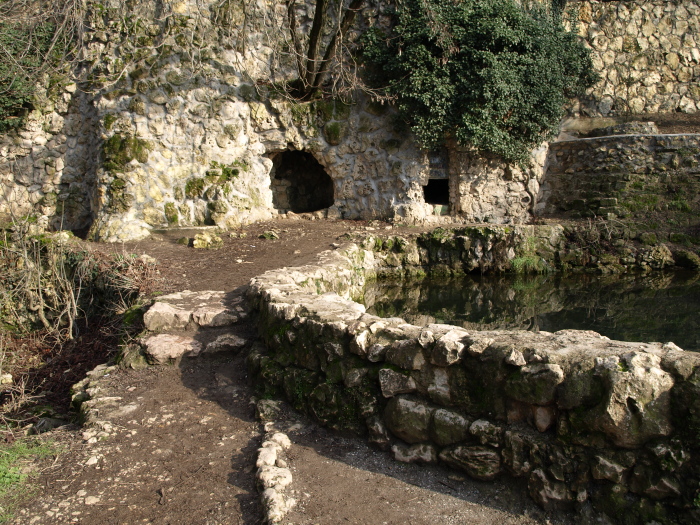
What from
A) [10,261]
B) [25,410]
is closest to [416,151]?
[10,261]

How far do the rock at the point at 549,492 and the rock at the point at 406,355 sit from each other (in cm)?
93

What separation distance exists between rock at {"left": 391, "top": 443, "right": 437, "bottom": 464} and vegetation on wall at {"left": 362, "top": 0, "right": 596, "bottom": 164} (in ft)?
25.7

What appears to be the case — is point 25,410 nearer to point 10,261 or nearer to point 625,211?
point 10,261

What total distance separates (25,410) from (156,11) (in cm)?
813

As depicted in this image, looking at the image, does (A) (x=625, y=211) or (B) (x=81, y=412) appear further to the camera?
(A) (x=625, y=211)

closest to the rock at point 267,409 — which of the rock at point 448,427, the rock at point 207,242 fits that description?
the rock at point 448,427

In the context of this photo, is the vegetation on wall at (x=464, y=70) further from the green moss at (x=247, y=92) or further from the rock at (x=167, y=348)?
the rock at (x=167, y=348)

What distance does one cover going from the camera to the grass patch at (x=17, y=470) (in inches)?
120

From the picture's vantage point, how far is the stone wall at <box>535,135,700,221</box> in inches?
420

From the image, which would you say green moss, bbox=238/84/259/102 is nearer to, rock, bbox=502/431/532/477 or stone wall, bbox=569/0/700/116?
stone wall, bbox=569/0/700/116

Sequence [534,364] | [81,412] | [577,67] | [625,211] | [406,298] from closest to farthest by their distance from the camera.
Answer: [534,364]
[81,412]
[406,298]
[625,211]
[577,67]

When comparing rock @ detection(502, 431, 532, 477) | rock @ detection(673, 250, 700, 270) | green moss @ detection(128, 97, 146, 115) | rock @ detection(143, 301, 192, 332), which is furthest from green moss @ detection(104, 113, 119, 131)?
rock @ detection(673, 250, 700, 270)

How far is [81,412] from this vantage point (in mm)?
4242

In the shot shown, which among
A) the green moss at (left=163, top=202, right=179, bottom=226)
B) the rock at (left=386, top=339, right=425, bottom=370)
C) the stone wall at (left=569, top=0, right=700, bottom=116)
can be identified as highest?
the stone wall at (left=569, top=0, right=700, bottom=116)
